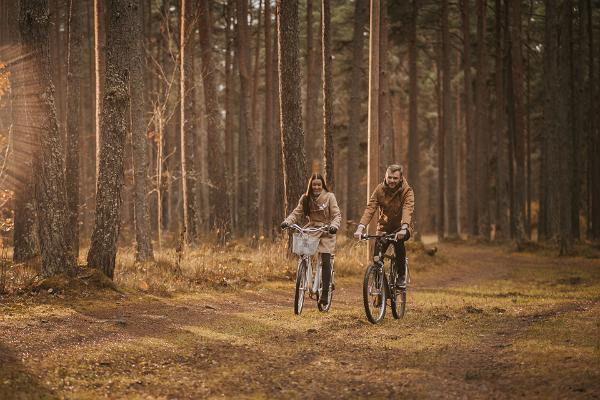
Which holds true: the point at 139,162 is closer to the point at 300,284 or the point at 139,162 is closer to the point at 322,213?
the point at 322,213

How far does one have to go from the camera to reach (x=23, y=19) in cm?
1112

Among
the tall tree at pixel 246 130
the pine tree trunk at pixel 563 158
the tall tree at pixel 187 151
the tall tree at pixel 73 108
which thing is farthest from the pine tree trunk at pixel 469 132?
the tall tree at pixel 73 108

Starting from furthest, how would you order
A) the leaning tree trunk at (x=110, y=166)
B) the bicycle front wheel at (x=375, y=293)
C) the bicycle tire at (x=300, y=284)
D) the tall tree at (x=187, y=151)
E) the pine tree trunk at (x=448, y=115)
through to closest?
the pine tree trunk at (x=448, y=115), the tall tree at (x=187, y=151), the leaning tree trunk at (x=110, y=166), the bicycle tire at (x=300, y=284), the bicycle front wheel at (x=375, y=293)

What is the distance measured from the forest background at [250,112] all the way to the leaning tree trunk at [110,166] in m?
0.03

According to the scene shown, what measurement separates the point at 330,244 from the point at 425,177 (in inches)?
2010

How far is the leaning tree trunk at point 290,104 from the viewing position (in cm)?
1639

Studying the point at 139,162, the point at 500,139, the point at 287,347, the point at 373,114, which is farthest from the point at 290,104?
the point at 500,139

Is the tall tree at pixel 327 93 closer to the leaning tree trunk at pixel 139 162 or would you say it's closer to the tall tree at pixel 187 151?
the tall tree at pixel 187 151

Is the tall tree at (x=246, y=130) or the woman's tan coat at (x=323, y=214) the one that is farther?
the tall tree at (x=246, y=130)

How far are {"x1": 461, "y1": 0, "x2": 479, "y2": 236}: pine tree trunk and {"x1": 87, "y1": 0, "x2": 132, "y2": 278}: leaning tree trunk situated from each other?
2254 cm

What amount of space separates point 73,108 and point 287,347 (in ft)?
38.9

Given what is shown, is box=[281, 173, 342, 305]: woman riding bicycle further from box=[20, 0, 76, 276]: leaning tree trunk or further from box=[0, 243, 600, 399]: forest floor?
box=[20, 0, 76, 276]: leaning tree trunk

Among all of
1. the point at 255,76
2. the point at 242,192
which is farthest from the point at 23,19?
the point at 255,76

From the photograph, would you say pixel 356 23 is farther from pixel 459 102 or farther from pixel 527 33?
pixel 459 102
